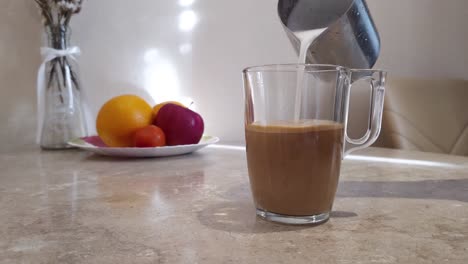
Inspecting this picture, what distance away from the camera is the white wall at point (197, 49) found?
1255 mm

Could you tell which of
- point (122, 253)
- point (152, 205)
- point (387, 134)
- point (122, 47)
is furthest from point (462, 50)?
point (122, 253)

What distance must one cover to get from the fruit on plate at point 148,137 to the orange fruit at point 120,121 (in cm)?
3

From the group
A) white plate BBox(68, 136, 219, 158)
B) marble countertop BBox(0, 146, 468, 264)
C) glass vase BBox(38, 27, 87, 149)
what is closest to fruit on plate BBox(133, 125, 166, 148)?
white plate BBox(68, 136, 219, 158)

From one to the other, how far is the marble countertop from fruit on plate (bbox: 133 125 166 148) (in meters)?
0.13

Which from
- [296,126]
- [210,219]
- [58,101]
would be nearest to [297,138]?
[296,126]

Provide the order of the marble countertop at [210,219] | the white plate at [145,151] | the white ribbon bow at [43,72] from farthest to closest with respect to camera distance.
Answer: the white ribbon bow at [43,72], the white plate at [145,151], the marble countertop at [210,219]

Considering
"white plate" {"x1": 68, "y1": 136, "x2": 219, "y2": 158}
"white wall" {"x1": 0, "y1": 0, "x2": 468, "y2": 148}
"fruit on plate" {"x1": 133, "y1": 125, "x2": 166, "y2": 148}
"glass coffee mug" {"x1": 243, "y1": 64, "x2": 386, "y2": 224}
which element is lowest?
"white plate" {"x1": 68, "y1": 136, "x2": 219, "y2": 158}

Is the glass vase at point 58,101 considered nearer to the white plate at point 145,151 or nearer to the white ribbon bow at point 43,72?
the white ribbon bow at point 43,72

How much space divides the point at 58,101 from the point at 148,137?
376 mm

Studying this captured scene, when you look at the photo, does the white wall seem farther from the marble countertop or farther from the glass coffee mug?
the glass coffee mug

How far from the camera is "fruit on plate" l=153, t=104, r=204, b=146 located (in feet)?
3.04

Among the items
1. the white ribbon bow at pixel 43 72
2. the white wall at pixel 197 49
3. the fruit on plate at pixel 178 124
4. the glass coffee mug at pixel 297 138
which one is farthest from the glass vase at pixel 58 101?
the glass coffee mug at pixel 297 138

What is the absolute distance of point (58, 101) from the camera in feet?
3.66

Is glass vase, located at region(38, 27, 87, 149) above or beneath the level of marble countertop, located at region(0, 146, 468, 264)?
above
